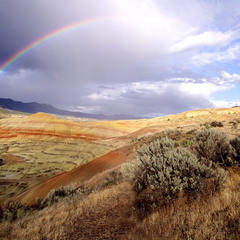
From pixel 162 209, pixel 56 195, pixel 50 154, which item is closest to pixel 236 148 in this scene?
pixel 162 209

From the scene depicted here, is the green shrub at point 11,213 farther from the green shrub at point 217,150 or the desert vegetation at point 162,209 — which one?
the green shrub at point 217,150

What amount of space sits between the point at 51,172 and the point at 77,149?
32.1ft

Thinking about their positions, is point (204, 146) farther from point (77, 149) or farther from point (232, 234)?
point (77, 149)

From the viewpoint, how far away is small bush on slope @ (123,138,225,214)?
4246 millimetres

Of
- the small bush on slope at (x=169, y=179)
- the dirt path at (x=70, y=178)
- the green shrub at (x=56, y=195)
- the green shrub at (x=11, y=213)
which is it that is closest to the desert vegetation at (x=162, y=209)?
the small bush on slope at (x=169, y=179)

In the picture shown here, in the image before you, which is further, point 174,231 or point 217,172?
point 217,172

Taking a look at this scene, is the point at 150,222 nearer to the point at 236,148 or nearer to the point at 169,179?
the point at 169,179

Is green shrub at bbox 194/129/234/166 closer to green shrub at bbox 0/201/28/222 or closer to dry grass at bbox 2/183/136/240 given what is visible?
dry grass at bbox 2/183/136/240

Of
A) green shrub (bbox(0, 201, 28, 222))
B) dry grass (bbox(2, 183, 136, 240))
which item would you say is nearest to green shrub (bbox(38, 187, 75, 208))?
green shrub (bbox(0, 201, 28, 222))

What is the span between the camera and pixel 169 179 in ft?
14.6

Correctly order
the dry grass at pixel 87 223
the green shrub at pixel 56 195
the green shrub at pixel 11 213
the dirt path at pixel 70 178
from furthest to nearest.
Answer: the dirt path at pixel 70 178 → the green shrub at pixel 56 195 → the green shrub at pixel 11 213 → the dry grass at pixel 87 223

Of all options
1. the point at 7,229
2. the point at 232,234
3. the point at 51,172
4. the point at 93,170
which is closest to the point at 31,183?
the point at 51,172

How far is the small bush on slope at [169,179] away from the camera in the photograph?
4246mm

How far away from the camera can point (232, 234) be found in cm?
260
